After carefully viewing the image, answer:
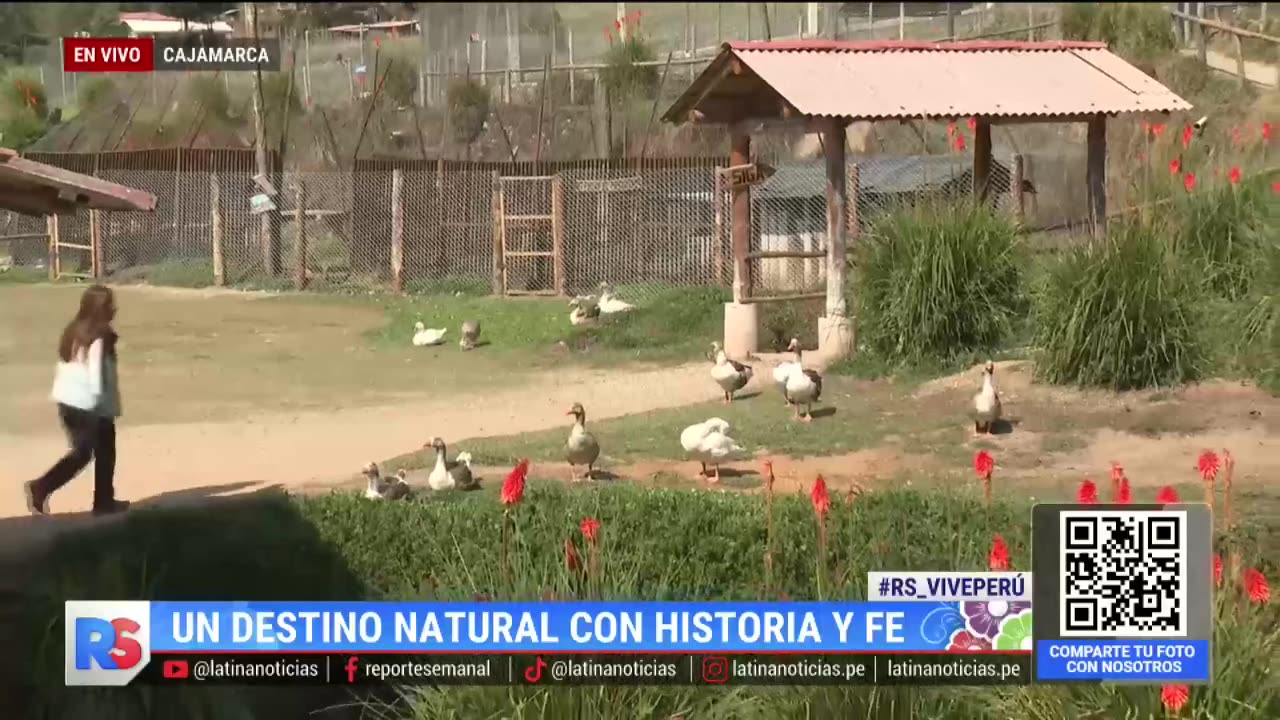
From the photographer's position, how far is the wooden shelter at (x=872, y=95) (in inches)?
479

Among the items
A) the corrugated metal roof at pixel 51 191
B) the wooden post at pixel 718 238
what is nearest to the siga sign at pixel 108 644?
the corrugated metal roof at pixel 51 191

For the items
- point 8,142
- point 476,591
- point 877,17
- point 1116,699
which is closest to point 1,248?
point 8,142

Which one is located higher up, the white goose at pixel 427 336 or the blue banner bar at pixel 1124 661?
the white goose at pixel 427 336

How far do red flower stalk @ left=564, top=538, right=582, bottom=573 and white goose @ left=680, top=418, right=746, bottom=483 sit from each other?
240 centimetres

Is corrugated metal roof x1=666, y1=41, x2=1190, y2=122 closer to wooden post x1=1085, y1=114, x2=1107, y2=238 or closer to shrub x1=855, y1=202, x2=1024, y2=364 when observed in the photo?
wooden post x1=1085, y1=114, x2=1107, y2=238

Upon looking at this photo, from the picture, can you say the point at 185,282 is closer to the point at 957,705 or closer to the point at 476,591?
the point at 476,591

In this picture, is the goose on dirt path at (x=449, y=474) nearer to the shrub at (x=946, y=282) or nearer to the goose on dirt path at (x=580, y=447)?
the goose on dirt path at (x=580, y=447)

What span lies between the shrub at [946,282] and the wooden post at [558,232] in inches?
269

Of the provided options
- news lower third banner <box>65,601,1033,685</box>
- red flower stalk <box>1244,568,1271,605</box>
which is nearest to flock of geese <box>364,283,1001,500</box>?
news lower third banner <box>65,601,1033,685</box>

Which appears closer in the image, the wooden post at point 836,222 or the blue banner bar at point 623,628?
the blue banner bar at point 623,628

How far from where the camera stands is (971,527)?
6.33 m

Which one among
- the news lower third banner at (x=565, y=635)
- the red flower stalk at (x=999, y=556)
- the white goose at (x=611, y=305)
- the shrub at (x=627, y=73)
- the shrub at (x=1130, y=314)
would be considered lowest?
the news lower third banner at (x=565, y=635)

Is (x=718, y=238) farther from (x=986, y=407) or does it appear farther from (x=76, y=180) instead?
(x=76, y=180)

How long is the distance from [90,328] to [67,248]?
5.50m
